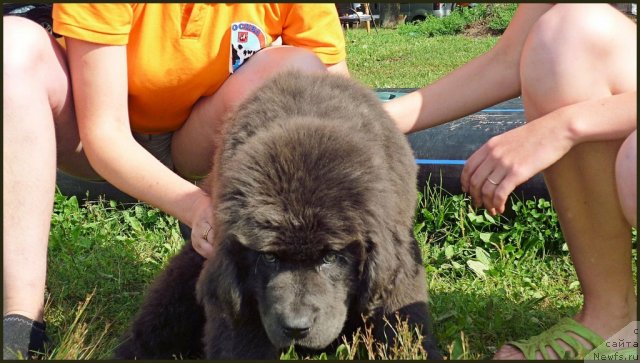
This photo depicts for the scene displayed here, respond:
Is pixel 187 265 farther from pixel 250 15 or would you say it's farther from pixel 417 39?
pixel 417 39

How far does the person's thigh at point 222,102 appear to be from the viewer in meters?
2.96

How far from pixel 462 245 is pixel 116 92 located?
197cm

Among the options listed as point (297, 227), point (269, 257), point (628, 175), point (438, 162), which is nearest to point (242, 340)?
point (269, 257)

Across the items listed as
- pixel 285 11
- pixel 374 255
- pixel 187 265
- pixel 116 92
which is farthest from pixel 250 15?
pixel 374 255

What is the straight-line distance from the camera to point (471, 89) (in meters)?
3.11

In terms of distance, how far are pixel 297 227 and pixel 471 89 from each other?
1.24 m

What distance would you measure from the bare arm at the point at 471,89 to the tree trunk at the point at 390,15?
20497mm

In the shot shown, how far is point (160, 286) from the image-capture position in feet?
9.52

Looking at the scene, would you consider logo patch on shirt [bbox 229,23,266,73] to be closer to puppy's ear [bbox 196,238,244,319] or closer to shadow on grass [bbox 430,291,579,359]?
puppy's ear [bbox 196,238,244,319]

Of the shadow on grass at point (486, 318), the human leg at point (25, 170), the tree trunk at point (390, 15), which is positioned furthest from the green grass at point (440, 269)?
the tree trunk at point (390, 15)

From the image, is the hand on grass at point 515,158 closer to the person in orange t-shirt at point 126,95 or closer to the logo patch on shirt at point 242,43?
the person in orange t-shirt at point 126,95

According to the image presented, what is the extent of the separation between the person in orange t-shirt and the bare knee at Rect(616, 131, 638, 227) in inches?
44.6

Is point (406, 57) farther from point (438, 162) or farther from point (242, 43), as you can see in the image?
point (242, 43)

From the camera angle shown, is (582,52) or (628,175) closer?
(628,175)
